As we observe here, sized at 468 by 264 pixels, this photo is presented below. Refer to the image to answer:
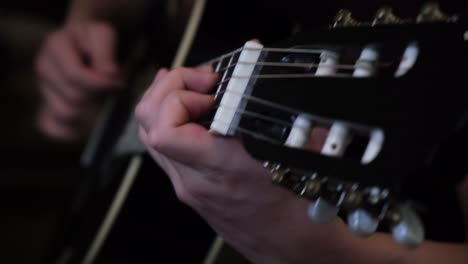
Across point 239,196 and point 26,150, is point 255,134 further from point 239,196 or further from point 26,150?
point 26,150

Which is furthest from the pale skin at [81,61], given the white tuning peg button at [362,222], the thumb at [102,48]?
the white tuning peg button at [362,222]

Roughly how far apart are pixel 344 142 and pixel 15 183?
1.28 meters

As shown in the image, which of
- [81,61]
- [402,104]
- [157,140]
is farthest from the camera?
[81,61]

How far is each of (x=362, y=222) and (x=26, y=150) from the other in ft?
4.17

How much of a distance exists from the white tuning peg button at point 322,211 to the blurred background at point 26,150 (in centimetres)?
116

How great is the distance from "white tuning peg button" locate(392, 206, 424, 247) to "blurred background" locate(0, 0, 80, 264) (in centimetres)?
121

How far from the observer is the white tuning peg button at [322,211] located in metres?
0.39

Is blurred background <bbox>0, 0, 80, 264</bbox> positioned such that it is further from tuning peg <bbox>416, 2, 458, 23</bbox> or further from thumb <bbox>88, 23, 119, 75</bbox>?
tuning peg <bbox>416, 2, 458, 23</bbox>

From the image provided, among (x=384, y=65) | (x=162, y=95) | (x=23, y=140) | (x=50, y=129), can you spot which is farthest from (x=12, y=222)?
(x=384, y=65)

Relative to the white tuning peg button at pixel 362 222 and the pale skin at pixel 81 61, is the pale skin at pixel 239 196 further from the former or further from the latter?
the pale skin at pixel 81 61

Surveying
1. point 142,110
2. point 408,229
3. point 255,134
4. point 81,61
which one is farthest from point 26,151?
point 408,229

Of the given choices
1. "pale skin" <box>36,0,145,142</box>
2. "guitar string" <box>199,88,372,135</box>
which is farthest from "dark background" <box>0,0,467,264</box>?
"guitar string" <box>199,88,372,135</box>

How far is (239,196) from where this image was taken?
0.50 m

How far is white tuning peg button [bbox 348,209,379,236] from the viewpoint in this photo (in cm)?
37
